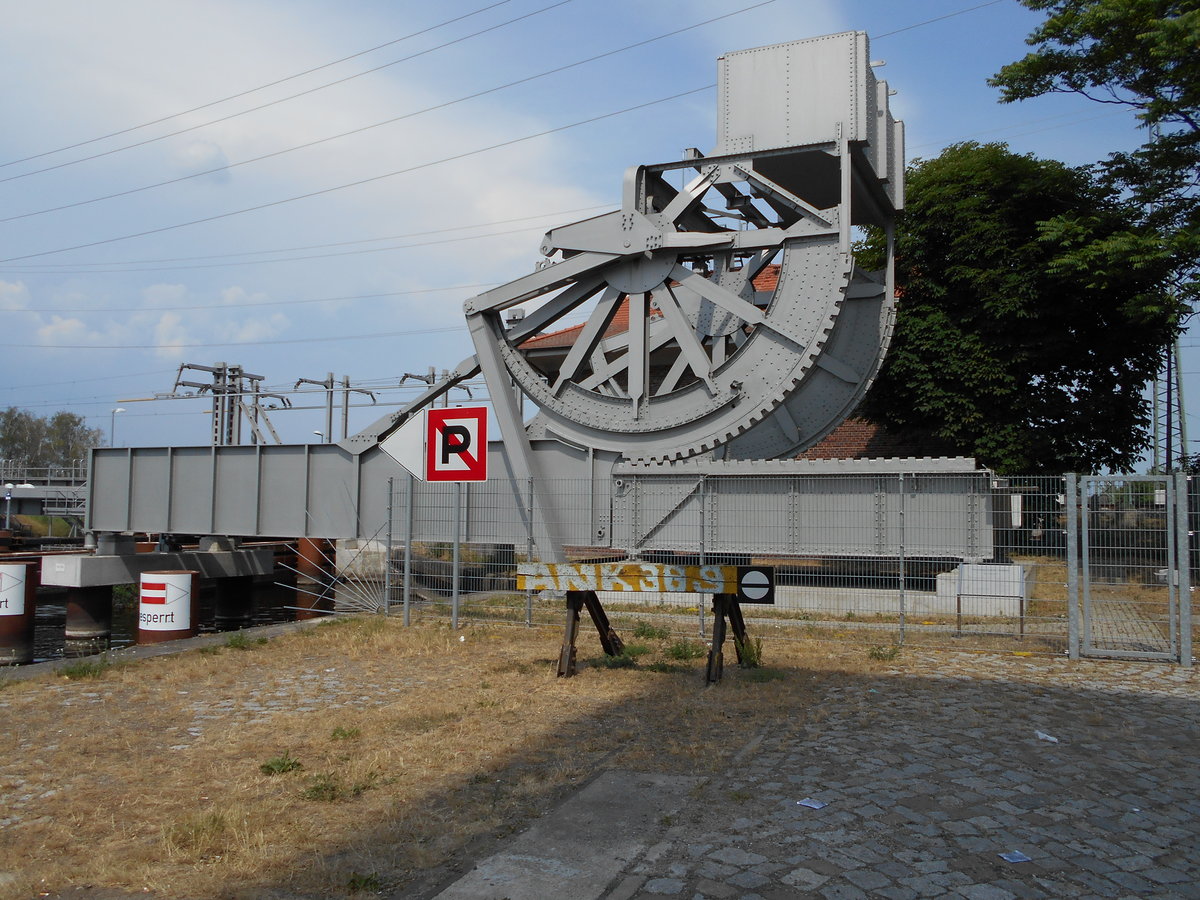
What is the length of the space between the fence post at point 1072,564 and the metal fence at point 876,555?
0.05 feet

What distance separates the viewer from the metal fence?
1041cm

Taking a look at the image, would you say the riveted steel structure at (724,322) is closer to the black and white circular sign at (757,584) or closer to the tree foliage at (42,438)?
the black and white circular sign at (757,584)

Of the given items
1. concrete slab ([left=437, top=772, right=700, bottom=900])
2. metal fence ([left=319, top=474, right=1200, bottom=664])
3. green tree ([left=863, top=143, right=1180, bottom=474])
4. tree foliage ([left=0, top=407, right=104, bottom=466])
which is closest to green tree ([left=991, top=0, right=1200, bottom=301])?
green tree ([left=863, top=143, right=1180, bottom=474])

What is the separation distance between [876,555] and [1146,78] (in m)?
13.3

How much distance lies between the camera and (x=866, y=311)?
17594 millimetres

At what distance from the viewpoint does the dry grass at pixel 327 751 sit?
4.51m

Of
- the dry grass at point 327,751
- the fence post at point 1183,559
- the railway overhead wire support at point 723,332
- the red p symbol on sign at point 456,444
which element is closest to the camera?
the dry grass at point 327,751

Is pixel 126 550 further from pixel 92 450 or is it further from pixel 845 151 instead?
pixel 845 151

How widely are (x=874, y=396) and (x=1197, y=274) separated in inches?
311

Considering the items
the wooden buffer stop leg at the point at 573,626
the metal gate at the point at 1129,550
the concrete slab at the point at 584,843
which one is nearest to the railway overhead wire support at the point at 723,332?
the metal gate at the point at 1129,550

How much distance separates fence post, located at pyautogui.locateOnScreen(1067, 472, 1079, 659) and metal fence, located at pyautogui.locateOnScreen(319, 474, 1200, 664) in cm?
2

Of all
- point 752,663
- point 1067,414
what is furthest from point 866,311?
point 752,663

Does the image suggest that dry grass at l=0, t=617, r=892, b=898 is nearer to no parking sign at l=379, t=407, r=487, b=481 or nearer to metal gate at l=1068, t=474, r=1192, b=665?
no parking sign at l=379, t=407, r=487, b=481

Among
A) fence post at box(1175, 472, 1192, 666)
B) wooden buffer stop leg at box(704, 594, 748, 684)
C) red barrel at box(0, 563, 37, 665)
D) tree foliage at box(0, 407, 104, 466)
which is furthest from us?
tree foliage at box(0, 407, 104, 466)
